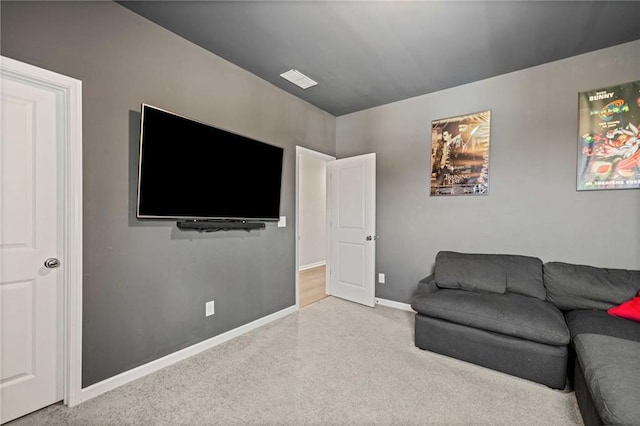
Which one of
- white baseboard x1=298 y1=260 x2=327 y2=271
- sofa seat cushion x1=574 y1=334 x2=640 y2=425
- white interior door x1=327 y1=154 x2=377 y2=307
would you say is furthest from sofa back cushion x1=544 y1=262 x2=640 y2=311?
white baseboard x1=298 y1=260 x2=327 y2=271

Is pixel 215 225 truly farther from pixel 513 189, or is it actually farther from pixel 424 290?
pixel 513 189

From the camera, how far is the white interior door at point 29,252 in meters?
1.63

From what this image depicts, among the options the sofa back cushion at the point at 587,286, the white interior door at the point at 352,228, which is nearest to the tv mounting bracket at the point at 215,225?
the white interior door at the point at 352,228

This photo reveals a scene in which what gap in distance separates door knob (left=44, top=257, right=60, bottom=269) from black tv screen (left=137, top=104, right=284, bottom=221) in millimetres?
540

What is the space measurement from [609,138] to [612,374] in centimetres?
212

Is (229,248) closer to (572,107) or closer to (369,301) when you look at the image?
(369,301)

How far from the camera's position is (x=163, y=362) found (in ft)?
7.38

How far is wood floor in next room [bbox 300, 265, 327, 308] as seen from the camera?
159 inches

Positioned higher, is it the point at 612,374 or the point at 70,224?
the point at 70,224

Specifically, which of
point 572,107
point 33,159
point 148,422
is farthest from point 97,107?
point 572,107

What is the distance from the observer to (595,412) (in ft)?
4.68

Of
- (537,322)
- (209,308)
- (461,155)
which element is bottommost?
(209,308)

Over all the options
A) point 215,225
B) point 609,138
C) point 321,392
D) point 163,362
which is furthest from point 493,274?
point 163,362

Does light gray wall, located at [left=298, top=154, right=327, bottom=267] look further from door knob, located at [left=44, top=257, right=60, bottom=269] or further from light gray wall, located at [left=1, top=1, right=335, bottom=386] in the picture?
door knob, located at [left=44, top=257, right=60, bottom=269]
